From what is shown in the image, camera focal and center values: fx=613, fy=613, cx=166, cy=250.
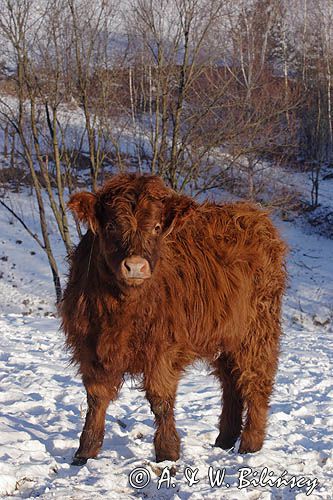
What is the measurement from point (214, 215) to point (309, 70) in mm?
28812

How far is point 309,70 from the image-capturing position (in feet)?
103

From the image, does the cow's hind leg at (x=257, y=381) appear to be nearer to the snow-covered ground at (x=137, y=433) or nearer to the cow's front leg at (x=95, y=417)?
the snow-covered ground at (x=137, y=433)

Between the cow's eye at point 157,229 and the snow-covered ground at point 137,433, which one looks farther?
the cow's eye at point 157,229

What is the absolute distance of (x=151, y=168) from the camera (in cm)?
1426

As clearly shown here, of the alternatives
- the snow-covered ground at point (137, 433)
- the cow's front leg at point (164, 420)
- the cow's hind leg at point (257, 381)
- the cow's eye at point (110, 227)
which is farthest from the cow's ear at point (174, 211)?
the snow-covered ground at point (137, 433)

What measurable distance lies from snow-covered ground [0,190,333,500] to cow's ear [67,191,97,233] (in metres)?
1.55

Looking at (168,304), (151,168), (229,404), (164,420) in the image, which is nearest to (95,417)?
(164,420)

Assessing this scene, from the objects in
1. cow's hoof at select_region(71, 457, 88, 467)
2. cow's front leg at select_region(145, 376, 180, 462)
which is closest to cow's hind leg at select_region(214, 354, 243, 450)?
cow's front leg at select_region(145, 376, 180, 462)

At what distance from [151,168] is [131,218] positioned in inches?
418

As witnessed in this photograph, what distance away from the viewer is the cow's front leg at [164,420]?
4105 millimetres

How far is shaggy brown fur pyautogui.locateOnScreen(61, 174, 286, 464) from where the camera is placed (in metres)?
3.88

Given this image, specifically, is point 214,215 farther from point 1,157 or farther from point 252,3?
point 1,157

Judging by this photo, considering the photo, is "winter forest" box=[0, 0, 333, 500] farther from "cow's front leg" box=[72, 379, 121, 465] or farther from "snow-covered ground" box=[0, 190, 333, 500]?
"cow's front leg" box=[72, 379, 121, 465]

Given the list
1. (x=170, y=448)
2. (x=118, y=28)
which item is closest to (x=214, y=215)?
(x=170, y=448)
